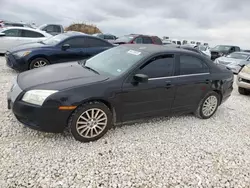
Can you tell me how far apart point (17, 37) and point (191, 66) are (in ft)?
27.0

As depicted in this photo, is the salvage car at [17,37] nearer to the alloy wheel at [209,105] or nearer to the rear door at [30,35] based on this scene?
the rear door at [30,35]

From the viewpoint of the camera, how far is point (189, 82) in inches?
152

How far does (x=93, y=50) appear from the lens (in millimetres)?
7195

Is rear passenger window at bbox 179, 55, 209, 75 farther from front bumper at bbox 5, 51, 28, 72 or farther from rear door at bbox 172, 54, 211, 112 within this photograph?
front bumper at bbox 5, 51, 28, 72

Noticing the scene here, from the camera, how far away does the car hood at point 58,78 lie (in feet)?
9.57

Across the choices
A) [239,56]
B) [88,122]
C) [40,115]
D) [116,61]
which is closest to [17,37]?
[116,61]

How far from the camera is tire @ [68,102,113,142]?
2947 millimetres

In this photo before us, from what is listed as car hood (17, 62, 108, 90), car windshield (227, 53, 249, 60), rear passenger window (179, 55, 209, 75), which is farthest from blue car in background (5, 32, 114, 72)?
car windshield (227, 53, 249, 60)

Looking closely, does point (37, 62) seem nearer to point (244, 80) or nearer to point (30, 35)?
point (30, 35)

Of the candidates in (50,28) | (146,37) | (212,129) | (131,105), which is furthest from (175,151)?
(50,28)

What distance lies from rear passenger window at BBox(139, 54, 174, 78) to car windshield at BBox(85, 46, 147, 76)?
0.62 feet

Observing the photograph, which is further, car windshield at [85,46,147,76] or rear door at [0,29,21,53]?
rear door at [0,29,21,53]

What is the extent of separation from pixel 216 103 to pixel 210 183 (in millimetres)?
2251

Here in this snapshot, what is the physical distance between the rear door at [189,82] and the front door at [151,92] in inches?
6.2
